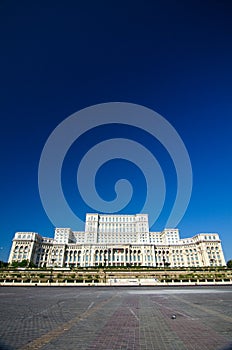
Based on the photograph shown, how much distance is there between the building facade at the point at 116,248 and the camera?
100 meters

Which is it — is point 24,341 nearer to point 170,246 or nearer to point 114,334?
point 114,334

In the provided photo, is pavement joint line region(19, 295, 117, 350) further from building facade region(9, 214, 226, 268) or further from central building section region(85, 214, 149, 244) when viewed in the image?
central building section region(85, 214, 149, 244)

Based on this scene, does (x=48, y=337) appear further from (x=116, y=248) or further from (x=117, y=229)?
(x=117, y=229)

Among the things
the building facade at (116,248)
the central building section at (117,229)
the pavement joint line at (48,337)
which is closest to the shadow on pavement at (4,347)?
the pavement joint line at (48,337)

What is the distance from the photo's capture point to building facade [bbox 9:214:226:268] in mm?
100062

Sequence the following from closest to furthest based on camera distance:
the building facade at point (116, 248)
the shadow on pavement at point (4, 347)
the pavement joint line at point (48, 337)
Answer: the shadow on pavement at point (4, 347)
the pavement joint line at point (48, 337)
the building facade at point (116, 248)

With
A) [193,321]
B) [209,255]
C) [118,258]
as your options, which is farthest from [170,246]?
[193,321]

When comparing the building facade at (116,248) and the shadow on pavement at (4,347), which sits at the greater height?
the building facade at (116,248)

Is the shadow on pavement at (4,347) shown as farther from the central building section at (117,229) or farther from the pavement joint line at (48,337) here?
the central building section at (117,229)

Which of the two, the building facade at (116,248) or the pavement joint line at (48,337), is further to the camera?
the building facade at (116,248)

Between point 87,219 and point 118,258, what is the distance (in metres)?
29.5

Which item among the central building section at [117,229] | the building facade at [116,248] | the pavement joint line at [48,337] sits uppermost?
the central building section at [117,229]

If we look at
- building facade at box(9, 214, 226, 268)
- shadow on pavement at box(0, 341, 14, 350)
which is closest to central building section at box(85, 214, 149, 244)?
building facade at box(9, 214, 226, 268)

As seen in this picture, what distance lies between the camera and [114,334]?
5148mm
